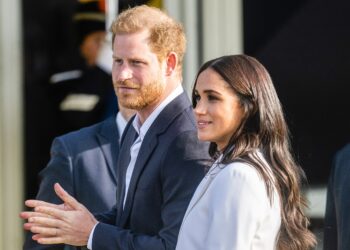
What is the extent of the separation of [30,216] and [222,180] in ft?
2.74

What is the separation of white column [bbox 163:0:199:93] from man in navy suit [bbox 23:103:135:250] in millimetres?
1232

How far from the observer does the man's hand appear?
372cm

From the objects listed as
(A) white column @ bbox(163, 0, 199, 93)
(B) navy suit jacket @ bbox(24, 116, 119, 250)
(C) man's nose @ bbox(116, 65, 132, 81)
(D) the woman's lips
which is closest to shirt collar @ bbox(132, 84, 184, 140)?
(C) man's nose @ bbox(116, 65, 132, 81)

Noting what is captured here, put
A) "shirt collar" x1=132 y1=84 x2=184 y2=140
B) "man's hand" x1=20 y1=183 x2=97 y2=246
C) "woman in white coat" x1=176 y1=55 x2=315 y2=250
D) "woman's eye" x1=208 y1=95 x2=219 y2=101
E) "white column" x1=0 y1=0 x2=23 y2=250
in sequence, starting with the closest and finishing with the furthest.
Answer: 1. "woman in white coat" x1=176 y1=55 x2=315 y2=250
2. "woman's eye" x1=208 y1=95 x2=219 y2=101
3. "man's hand" x1=20 y1=183 x2=97 y2=246
4. "shirt collar" x1=132 y1=84 x2=184 y2=140
5. "white column" x1=0 y1=0 x2=23 y2=250

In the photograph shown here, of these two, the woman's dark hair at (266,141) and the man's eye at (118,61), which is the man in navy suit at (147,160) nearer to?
the man's eye at (118,61)

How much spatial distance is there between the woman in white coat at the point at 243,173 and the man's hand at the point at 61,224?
1.76ft

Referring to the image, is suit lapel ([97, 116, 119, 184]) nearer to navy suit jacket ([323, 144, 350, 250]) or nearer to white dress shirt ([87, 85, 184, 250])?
white dress shirt ([87, 85, 184, 250])

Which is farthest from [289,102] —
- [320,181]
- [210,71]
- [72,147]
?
[210,71]

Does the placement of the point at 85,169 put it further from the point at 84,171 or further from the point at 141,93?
the point at 141,93

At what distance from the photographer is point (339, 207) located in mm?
3865

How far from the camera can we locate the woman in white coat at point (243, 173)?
124 inches

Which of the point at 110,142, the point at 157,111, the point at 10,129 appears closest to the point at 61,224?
the point at 157,111

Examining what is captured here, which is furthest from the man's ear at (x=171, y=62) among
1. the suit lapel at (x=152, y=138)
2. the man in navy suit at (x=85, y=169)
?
the man in navy suit at (x=85, y=169)

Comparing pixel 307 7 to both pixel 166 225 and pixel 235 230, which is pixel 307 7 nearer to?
pixel 166 225
